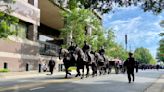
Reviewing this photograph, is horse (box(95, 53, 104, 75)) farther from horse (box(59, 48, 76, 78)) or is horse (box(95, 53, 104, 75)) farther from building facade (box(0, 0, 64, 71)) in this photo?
building facade (box(0, 0, 64, 71))

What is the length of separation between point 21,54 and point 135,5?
141 ft

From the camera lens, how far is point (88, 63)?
34.5 meters

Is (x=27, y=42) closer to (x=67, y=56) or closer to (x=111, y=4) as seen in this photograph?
(x=67, y=56)

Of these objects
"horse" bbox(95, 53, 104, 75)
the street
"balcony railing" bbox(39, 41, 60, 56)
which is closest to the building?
"balcony railing" bbox(39, 41, 60, 56)

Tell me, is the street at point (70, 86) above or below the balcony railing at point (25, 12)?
below

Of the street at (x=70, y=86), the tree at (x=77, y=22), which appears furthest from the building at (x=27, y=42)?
the street at (x=70, y=86)

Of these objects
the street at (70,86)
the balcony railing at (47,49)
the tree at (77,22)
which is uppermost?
the tree at (77,22)

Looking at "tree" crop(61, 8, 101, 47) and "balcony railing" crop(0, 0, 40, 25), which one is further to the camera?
"tree" crop(61, 8, 101, 47)

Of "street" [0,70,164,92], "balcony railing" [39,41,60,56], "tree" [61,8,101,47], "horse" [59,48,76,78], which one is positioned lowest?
"street" [0,70,164,92]

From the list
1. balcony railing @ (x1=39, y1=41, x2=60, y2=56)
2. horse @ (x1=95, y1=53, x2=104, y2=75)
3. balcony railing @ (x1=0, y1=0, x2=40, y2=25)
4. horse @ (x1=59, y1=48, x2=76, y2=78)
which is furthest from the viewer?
balcony railing @ (x1=39, y1=41, x2=60, y2=56)

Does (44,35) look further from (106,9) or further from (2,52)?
(106,9)

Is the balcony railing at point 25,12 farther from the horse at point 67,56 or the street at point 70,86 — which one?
the street at point 70,86

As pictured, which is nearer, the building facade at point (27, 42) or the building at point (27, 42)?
the building facade at point (27, 42)

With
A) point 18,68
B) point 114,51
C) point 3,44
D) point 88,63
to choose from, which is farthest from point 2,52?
point 114,51
